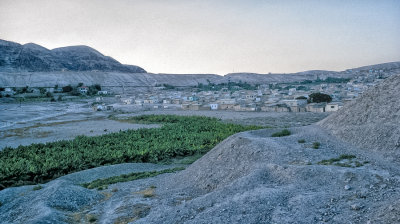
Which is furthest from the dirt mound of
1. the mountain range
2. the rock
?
the mountain range

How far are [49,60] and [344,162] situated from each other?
504 feet

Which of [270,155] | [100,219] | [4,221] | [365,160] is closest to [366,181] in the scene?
[365,160]

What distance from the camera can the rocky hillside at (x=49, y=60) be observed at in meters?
116

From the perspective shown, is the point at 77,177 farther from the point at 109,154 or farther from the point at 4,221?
the point at 4,221

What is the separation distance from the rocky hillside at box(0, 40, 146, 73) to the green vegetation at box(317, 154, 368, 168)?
409 ft

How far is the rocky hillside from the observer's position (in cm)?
11600

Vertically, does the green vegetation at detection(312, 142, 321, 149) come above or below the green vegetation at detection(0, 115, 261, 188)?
above

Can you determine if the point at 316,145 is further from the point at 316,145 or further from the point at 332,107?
the point at 332,107

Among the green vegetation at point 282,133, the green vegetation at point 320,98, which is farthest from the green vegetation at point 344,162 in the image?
the green vegetation at point 320,98

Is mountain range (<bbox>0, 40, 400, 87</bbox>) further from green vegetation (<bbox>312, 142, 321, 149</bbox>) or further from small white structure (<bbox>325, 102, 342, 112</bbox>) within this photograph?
green vegetation (<bbox>312, 142, 321, 149</bbox>)

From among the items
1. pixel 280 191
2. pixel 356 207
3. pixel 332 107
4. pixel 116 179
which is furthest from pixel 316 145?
pixel 332 107

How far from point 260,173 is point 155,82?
414 ft

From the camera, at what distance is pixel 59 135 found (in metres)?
30.5

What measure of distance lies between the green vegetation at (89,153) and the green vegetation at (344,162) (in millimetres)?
10814
